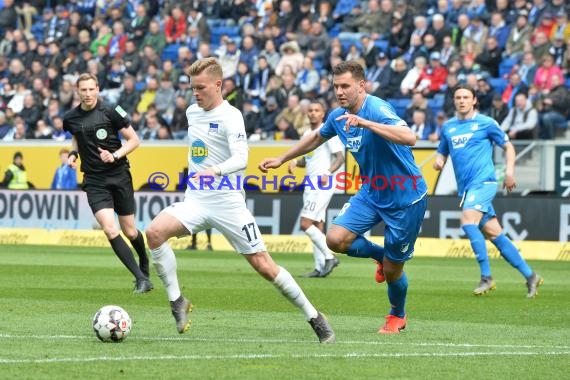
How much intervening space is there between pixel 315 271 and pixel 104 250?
26.4 feet

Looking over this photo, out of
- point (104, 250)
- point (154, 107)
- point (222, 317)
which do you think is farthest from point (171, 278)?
point (154, 107)

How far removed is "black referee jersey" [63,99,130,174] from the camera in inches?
573

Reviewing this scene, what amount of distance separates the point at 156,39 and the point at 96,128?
61.4 ft

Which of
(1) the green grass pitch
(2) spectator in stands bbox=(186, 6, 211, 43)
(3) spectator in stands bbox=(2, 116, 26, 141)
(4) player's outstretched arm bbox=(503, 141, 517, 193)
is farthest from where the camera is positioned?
(2) spectator in stands bbox=(186, 6, 211, 43)

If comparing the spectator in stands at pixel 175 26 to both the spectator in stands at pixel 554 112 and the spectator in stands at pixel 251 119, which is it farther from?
the spectator in stands at pixel 554 112

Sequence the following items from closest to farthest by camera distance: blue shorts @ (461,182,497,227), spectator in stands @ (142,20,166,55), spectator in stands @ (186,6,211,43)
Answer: blue shorts @ (461,182,497,227), spectator in stands @ (186,6,211,43), spectator in stands @ (142,20,166,55)

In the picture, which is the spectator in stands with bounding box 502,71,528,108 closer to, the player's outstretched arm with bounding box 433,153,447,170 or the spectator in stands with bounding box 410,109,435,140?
the spectator in stands with bounding box 410,109,435,140

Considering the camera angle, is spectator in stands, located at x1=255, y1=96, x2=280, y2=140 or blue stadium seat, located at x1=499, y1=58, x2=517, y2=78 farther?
spectator in stands, located at x1=255, y1=96, x2=280, y2=140

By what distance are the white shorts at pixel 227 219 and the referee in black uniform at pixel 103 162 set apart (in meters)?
4.59

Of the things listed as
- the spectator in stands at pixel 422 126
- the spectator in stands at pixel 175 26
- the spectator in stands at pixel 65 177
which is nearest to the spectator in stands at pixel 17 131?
the spectator in stands at pixel 65 177

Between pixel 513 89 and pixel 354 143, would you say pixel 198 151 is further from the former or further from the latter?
pixel 513 89

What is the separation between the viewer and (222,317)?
1162cm

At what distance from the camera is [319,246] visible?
1770cm

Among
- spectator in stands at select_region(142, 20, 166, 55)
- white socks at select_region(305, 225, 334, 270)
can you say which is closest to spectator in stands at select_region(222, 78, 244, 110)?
spectator in stands at select_region(142, 20, 166, 55)
